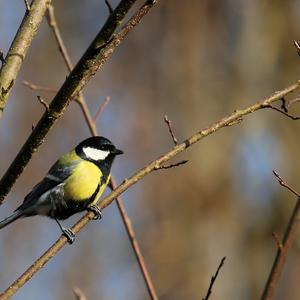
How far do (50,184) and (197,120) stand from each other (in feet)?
23.6

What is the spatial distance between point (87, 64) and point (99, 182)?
5.48 feet

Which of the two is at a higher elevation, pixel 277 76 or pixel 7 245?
pixel 277 76

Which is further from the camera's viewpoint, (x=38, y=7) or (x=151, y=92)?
(x=151, y=92)

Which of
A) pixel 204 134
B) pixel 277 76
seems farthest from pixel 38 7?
pixel 277 76

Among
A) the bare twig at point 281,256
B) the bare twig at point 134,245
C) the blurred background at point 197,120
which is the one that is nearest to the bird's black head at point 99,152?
the bare twig at point 134,245

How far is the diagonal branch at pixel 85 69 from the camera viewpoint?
81.4 inches

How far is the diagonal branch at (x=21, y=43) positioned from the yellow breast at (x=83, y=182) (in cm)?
136

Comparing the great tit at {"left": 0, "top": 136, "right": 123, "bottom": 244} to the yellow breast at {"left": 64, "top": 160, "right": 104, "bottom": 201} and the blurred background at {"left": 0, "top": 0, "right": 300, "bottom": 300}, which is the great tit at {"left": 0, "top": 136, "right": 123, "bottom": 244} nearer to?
the yellow breast at {"left": 64, "top": 160, "right": 104, "bottom": 201}

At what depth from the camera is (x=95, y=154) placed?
386 centimetres

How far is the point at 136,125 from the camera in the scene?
10.3 m

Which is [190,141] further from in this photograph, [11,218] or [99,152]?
[99,152]

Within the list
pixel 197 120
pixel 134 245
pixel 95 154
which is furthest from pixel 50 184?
pixel 197 120

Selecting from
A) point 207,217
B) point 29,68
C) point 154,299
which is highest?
point 29,68

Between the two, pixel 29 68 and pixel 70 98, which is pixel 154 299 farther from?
pixel 29 68
